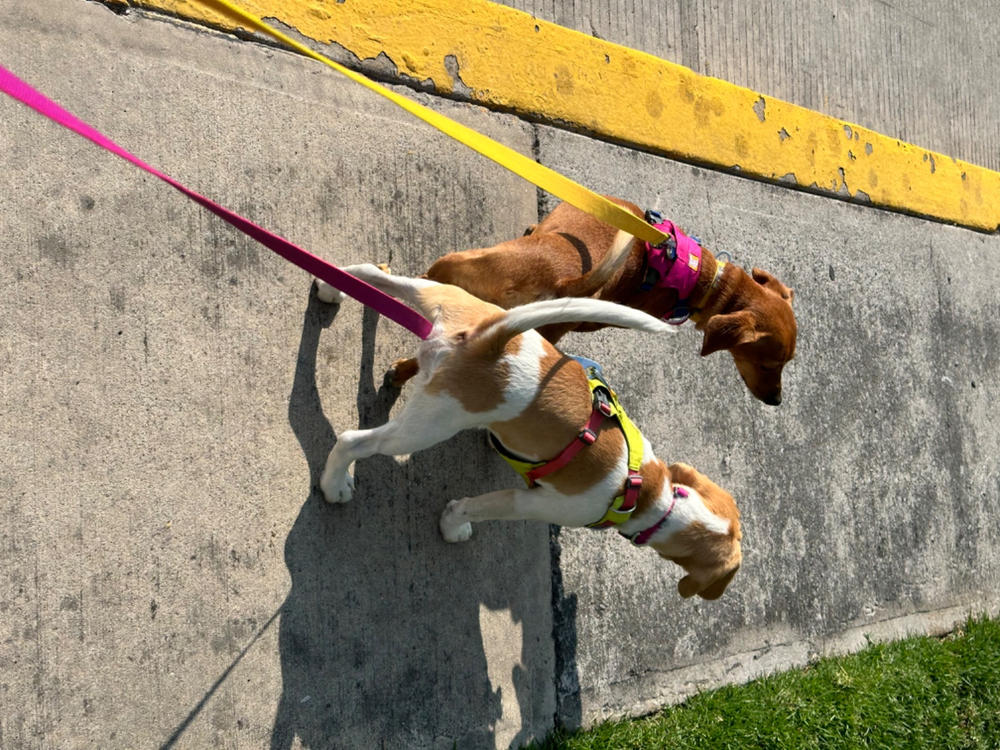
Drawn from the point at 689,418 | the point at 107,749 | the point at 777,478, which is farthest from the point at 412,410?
the point at 777,478

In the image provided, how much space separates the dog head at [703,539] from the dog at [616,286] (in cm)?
65

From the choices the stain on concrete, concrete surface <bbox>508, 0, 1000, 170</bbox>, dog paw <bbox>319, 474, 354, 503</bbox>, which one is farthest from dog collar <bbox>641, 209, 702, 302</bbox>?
the stain on concrete

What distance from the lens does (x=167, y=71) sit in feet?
10.7

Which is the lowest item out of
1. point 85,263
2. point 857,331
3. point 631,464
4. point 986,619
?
point 986,619

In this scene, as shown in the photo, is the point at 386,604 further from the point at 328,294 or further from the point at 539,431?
the point at 328,294

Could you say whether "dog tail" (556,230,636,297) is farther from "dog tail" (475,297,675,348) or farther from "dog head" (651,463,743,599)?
"dog head" (651,463,743,599)

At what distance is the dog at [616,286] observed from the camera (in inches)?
127

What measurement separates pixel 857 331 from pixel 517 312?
3.67 meters

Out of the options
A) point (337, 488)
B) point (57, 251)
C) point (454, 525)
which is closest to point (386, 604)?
point (454, 525)

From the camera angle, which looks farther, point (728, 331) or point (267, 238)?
point (728, 331)

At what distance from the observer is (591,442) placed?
300cm

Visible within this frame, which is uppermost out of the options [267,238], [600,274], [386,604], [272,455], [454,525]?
[267,238]

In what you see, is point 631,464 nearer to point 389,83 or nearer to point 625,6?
point 389,83

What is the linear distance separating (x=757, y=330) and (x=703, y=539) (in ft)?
3.52
